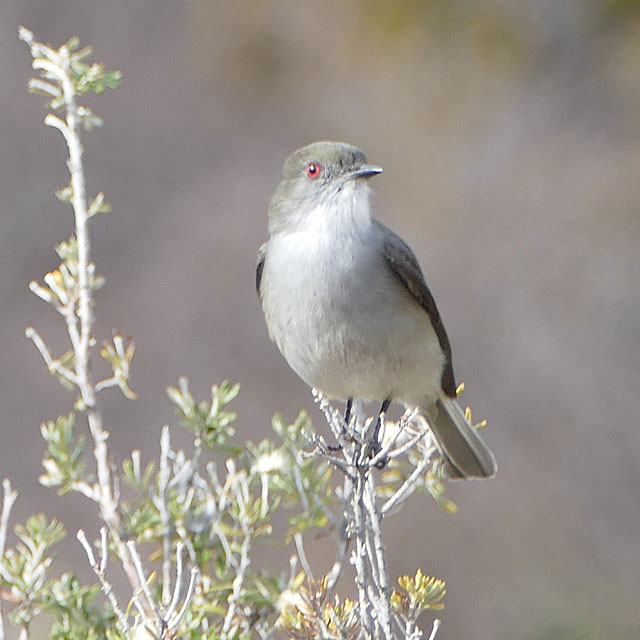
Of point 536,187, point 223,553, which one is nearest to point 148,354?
point 536,187

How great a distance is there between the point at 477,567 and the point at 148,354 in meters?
3.43

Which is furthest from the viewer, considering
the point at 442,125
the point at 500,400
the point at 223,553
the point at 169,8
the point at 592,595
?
the point at 169,8

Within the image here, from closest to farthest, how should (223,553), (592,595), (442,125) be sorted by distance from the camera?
(223,553)
(592,595)
(442,125)

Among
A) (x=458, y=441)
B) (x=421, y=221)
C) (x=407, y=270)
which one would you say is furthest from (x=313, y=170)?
(x=421, y=221)

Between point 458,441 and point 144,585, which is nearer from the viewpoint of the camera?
point 144,585

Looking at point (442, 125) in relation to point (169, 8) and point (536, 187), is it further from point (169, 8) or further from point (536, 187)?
point (169, 8)

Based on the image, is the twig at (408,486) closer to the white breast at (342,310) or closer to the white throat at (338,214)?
the white breast at (342,310)

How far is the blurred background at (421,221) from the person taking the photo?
912 centimetres

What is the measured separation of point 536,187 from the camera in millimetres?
10461

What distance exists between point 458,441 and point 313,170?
125 cm

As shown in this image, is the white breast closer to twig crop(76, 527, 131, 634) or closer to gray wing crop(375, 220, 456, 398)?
gray wing crop(375, 220, 456, 398)

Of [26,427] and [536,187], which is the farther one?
[536,187]

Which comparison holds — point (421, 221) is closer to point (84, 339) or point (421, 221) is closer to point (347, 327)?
point (347, 327)

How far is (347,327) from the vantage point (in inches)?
161
